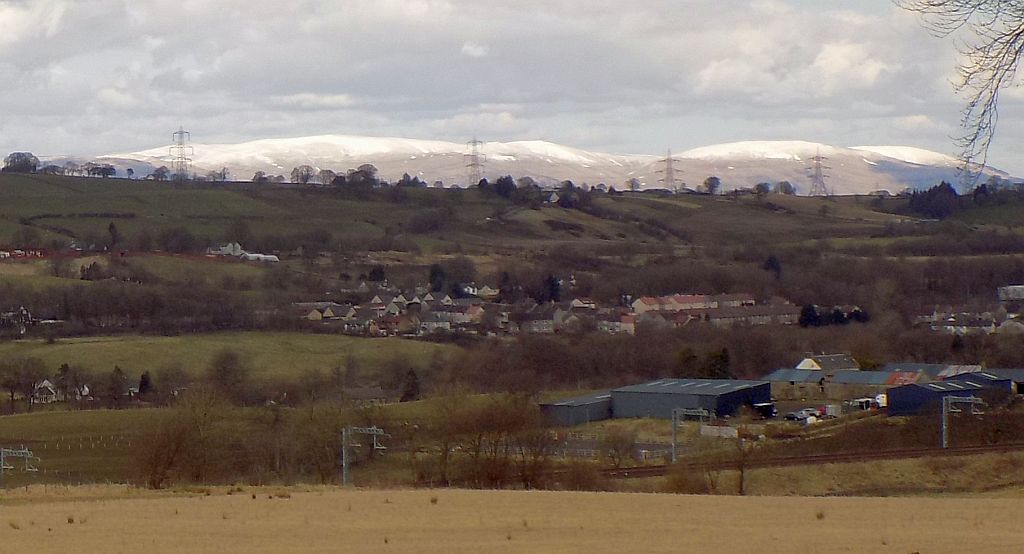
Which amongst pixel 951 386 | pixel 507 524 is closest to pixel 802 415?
pixel 951 386

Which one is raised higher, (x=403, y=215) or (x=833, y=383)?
(x=403, y=215)

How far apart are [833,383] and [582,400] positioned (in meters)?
12.3

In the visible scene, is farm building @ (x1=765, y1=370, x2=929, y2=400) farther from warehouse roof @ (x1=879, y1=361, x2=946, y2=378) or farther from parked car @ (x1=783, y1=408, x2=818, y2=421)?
parked car @ (x1=783, y1=408, x2=818, y2=421)

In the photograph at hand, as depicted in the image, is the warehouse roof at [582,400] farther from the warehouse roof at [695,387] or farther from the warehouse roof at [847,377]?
the warehouse roof at [847,377]

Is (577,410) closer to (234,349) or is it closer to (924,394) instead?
(924,394)

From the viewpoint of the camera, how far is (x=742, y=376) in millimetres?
64312

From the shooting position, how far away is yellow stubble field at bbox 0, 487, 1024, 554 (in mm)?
13711

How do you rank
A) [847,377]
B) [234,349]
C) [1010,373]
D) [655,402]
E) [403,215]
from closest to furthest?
[655,402] < [1010,373] < [847,377] < [234,349] < [403,215]

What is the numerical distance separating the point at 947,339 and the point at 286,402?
36.4m

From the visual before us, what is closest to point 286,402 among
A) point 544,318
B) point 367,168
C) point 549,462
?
point 549,462

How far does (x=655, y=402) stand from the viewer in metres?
49.6

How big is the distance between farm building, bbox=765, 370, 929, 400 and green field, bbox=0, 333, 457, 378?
1777 cm

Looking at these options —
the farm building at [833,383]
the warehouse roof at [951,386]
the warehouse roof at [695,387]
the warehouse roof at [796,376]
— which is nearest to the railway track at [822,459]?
the warehouse roof at [951,386]

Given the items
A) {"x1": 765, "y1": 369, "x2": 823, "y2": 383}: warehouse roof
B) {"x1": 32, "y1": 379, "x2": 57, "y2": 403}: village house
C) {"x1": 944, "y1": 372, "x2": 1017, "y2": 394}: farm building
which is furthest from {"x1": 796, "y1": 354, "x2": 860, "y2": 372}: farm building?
{"x1": 32, "y1": 379, "x2": 57, "y2": 403}: village house
